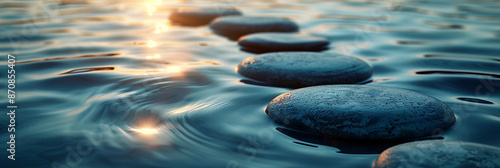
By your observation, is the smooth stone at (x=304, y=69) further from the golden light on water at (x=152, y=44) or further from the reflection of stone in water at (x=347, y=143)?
the golden light on water at (x=152, y=44)

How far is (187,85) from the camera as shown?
3.23 metres

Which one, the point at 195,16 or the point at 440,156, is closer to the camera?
the point at 440,156

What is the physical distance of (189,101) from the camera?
289cm

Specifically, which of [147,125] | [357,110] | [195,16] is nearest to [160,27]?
[195,16]

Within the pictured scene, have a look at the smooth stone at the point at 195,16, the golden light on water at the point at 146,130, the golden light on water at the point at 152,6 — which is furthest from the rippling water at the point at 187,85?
the golden light on water at the point at 152,6

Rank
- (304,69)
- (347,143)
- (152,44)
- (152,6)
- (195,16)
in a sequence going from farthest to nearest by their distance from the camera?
(152,6) < (195,16) < (152,44) < (304,69) < (347,143)

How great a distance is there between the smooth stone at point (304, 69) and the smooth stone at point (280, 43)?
0.81 metres

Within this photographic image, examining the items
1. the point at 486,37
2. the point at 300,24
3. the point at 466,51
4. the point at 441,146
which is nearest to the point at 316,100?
the point at 441,146

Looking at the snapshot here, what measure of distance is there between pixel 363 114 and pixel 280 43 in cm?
223

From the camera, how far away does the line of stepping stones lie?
196cm

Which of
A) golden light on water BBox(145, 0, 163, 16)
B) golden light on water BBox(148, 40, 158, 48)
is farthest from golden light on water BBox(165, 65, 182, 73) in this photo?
golden light on water BBox(145, 0, 163, 16)

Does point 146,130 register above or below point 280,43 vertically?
below

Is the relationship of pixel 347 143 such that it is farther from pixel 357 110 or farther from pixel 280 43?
pixel 280 43

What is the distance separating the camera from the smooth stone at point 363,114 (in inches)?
92.1
